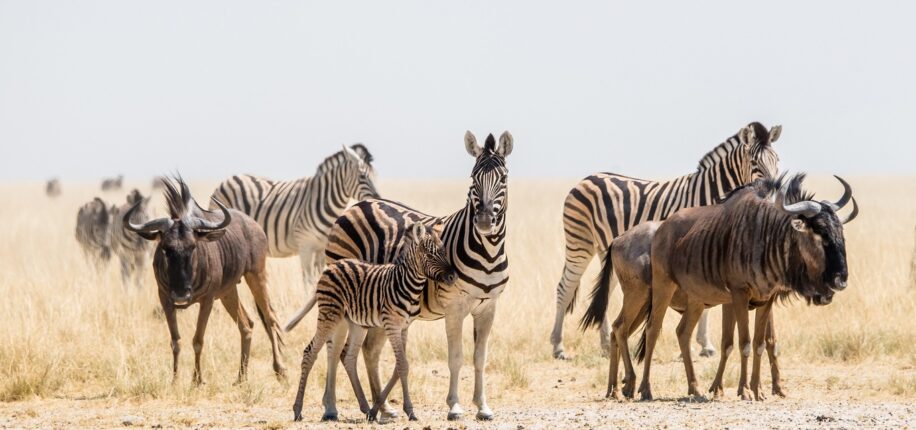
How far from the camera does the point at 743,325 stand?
8.99m

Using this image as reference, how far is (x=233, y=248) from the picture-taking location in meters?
11.1

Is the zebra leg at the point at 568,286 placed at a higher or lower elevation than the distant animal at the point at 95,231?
lower

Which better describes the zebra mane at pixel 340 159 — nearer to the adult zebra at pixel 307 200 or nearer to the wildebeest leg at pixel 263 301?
the adult zebra at pixel 307 200

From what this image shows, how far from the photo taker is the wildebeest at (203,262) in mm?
10180

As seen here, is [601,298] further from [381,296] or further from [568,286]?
[381,296]

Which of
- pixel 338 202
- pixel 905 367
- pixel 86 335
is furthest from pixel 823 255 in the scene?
pixel 338 202

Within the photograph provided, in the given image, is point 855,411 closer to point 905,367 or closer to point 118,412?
point 905,367

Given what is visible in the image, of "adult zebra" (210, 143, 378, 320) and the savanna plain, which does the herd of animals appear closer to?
the savanna plain

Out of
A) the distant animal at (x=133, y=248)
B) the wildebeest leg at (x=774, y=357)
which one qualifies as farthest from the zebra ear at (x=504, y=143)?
the distant animal at (x=133, y=248)

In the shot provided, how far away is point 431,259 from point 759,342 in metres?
2.87

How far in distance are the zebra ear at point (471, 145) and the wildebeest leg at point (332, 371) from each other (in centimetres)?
158

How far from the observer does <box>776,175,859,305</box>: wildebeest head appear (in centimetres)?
859

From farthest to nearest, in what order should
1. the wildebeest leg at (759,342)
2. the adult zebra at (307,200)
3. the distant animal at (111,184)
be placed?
1. the distant animal at (111,184)
2. the adult zebra at (307,200)
3. the wildebeest leg at (759,342)

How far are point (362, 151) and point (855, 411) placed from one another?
9.65 meters
